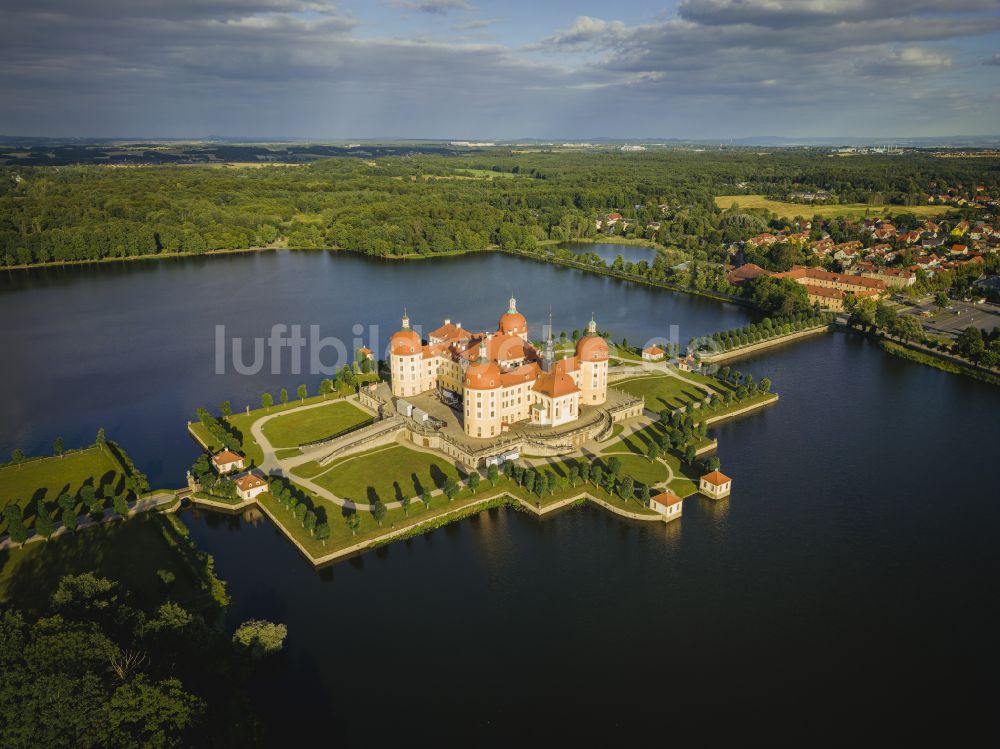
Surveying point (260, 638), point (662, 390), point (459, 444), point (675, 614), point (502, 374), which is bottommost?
point (675, 614)

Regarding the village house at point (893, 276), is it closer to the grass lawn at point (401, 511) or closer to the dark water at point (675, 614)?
the dark water at point (675, 614)

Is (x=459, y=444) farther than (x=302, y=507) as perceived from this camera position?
Yes

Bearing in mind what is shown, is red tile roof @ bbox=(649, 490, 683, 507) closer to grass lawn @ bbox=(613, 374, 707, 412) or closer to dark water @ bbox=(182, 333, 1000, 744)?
dark water @ bbox=(182, 333, 1000, 744)

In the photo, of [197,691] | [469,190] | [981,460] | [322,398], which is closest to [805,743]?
[197,691]

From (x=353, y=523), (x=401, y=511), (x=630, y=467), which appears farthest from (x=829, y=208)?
(x=353, y=523)

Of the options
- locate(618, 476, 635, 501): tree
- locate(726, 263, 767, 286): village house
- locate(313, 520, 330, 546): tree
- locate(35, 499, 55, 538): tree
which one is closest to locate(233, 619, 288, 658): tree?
locate(313, 520, 330, 546): tree

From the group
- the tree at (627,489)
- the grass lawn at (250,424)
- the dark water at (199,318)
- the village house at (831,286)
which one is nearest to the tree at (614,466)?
the tree at (627,489)

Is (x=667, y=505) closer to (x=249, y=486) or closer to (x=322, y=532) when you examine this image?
(x=322, y=532)

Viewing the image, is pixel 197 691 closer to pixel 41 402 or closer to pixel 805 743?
pixel 805 743

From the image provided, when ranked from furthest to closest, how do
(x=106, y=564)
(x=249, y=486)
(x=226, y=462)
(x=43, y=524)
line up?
(x=226, y=462) → (x=249, y=486) → (x=43, y=524) → (x=106, y=564)
